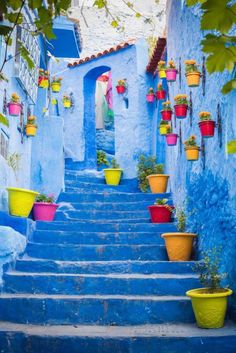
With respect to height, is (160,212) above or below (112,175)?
below

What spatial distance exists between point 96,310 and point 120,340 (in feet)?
2.27

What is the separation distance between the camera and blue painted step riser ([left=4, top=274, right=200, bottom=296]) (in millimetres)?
5070

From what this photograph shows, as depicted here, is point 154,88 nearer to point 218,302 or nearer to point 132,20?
→ point 132,20

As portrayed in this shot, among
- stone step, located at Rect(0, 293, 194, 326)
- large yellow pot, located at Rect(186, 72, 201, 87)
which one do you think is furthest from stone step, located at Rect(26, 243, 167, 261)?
large yellow pot, located at Rect(186, 72, 201, 87)

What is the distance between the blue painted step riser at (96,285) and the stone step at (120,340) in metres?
0.71

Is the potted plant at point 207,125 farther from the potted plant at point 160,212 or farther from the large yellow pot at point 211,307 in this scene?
the potted plant at point 160,212

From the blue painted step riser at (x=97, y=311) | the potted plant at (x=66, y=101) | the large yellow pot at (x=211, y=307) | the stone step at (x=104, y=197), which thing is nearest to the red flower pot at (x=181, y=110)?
the stone step at (x=104, y=197)

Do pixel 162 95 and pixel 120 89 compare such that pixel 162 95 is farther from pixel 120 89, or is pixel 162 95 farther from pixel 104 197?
pixel 104 197

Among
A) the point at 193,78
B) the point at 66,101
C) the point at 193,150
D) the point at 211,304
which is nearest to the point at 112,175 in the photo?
the point at 66,101

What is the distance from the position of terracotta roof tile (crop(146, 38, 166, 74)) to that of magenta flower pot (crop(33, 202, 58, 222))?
171 inches

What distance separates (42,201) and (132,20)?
10.6m

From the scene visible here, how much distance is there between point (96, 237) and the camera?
6641mm

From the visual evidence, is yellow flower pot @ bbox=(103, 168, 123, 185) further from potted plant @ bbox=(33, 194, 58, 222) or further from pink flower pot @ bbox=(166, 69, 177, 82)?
pink flower pot @ bbox=(166, 69, 177, 82)

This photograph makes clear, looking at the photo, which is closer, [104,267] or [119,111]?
[104,267]
